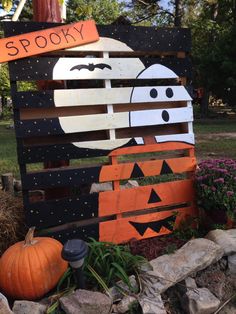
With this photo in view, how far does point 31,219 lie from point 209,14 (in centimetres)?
2448

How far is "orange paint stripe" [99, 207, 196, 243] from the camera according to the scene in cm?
358

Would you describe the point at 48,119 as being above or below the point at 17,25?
below

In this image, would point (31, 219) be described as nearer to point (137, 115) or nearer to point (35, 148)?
point (35, 148)

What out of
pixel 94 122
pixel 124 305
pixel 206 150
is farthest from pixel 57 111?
pixel 206 150

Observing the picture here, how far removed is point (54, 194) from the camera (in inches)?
147

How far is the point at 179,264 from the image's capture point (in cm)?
304

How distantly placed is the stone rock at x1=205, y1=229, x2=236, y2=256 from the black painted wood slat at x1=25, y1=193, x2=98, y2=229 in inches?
40.4

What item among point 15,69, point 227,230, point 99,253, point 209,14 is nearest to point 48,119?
point 15,69

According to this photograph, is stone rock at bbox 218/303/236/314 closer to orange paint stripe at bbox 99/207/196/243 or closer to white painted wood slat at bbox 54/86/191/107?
orange paint stripe at bbox 99/207/196/243

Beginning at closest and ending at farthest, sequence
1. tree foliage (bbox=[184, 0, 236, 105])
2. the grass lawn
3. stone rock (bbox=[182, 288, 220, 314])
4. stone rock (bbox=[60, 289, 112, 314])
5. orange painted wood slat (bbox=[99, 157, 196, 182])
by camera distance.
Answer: stone rock (bbox=[60, 289, 112, 314])
stone rock (bbox=[182, 288, 220, 314])
orange painted wood slat (bbox=[99, 157, 196, 182])
the grass lawn
tree foliage (bbox=[184, 0, 236, 105])

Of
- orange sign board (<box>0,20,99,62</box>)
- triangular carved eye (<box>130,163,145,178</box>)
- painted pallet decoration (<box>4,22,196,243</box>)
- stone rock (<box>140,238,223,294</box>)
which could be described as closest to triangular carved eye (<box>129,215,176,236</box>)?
painted pallet decoration (<box>4,22,196,243</box>)

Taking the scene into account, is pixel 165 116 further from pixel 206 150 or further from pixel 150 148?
pixel 206 150

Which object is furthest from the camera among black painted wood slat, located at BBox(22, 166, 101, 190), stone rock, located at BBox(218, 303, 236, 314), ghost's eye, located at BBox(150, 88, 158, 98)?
ghost's eye, located at BBox(150, 88, 158, 98)

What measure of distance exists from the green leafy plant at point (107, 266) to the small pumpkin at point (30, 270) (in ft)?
0.75
